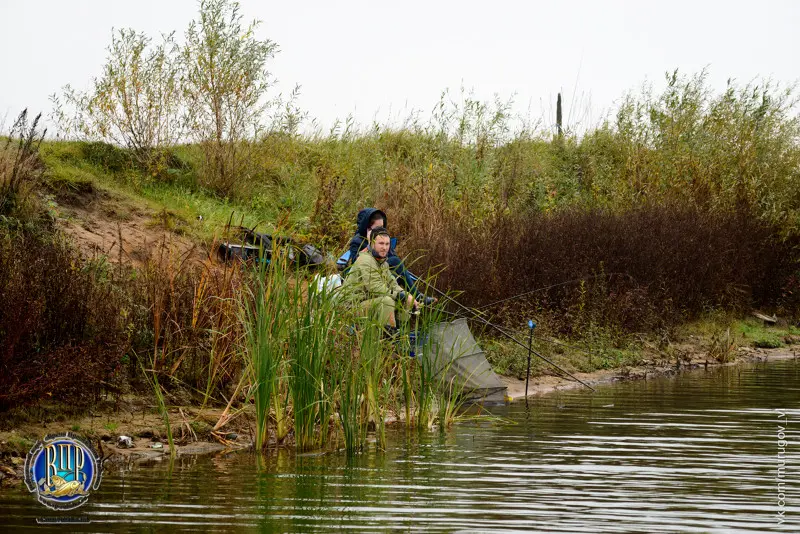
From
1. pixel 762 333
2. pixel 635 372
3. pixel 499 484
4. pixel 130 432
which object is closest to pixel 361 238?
pixel 130 432

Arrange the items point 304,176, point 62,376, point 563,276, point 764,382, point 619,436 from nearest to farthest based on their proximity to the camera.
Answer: point 62,376 → point 619,436 → point 764,382 → point 563,276 → point 304,176

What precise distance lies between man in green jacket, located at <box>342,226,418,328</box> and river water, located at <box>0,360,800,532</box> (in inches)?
42.2

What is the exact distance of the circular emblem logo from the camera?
20.9 feet

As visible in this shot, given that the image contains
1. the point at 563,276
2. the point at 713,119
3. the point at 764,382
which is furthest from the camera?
the point at 713,119

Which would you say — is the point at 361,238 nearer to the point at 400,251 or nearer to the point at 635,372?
the point at 400,251

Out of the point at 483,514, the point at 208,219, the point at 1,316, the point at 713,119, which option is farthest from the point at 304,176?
the point at 483,514

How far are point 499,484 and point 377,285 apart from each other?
98.9 inches

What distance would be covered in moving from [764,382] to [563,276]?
152 inches

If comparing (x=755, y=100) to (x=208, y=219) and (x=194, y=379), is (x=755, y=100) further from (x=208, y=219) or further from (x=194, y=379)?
(x=194, y=379)

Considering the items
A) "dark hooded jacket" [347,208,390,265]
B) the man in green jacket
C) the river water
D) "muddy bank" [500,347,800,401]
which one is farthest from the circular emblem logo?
"muddy bank" [500,347,800,401]

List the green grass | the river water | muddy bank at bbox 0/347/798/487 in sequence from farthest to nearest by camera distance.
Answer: the green grass, muddy bank at bbox 0/347/798/487, the river water

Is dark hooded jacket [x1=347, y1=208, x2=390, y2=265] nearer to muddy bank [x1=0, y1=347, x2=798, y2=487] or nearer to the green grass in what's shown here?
muddy bank [x1=0, y1=347, x2=798, y2=487]

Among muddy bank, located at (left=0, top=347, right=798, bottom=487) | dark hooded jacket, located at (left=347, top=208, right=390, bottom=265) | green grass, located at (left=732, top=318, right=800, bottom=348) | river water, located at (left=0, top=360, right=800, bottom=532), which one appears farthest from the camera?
green grass, located at (left=732, top=318, right=800, bottom=348)

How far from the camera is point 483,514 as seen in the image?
603cm
